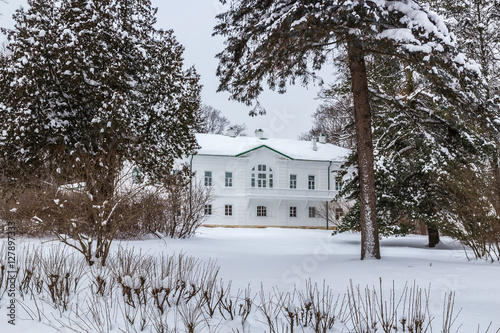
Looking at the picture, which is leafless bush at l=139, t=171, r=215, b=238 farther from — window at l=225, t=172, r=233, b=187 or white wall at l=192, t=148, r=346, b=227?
window at l=225, t=172, r=233, b=187

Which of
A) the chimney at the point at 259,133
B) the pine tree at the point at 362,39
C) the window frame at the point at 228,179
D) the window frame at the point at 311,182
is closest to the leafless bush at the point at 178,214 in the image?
the pine tree at the point at 362,39

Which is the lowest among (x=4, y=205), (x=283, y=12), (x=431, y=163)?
(x=4, y=205)

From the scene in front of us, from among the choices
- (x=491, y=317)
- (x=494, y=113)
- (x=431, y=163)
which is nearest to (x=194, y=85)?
(x=431, y=163)

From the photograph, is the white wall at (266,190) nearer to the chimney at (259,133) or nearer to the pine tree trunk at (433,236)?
the chimney at (259,133)

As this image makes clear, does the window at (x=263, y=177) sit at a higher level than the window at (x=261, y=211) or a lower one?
higher

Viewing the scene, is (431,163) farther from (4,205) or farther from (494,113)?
(4,205)

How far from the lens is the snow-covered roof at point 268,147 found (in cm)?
3247

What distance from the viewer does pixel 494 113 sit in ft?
30.8

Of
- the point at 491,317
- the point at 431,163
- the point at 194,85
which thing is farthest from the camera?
the point at 194,85

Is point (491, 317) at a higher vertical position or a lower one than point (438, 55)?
lower

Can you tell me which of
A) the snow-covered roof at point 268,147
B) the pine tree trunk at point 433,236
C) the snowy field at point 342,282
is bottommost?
the snowy field at point 342,282

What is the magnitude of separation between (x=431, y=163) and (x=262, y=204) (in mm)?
19719

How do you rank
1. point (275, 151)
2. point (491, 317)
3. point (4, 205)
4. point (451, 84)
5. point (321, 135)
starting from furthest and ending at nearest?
point (321, 135) → point (275, 151) → point (4, 205) → point (451, 84) → point (491, 317)

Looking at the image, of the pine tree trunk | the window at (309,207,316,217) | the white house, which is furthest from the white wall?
the pine tree trunk
